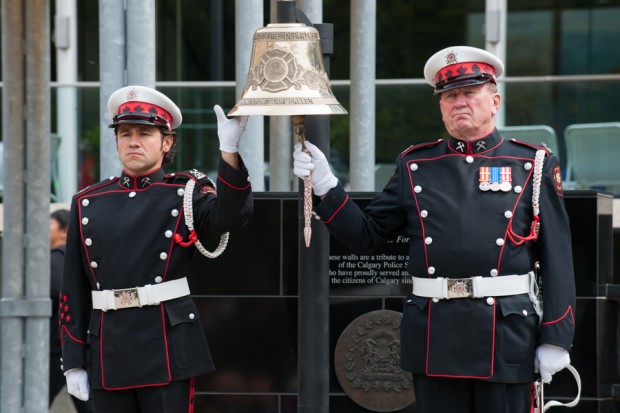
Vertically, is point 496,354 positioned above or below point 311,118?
below

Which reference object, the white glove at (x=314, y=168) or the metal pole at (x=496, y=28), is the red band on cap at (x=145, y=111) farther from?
the metal pole at (x=496, y=28)

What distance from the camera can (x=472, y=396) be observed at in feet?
16.9

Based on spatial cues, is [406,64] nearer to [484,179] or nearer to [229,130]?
[484,179]

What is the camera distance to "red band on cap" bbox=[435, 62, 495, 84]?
5.18 metres

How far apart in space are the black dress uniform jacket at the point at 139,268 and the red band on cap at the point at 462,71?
85cm

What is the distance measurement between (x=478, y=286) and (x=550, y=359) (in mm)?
368

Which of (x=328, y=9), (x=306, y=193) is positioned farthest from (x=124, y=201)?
(x=328, y=9)

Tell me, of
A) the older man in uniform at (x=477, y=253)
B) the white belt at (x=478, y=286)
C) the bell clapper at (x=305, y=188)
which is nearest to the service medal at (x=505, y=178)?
the older man in uniform at (x=477, y=253)

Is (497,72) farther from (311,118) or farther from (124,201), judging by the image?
(124,201)

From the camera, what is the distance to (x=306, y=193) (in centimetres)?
518

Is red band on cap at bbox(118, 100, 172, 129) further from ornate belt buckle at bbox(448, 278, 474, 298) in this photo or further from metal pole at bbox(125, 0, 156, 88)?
ornate belt buckle at bbox(448, 278, 474, 298)

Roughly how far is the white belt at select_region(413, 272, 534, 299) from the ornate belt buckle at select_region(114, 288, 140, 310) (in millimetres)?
1121

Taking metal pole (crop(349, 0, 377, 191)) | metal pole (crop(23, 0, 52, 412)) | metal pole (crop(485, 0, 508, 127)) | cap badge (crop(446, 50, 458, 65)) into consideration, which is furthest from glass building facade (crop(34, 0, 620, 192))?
cap badge (crop(446, 50, 458, 65))

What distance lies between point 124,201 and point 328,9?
8.48m
